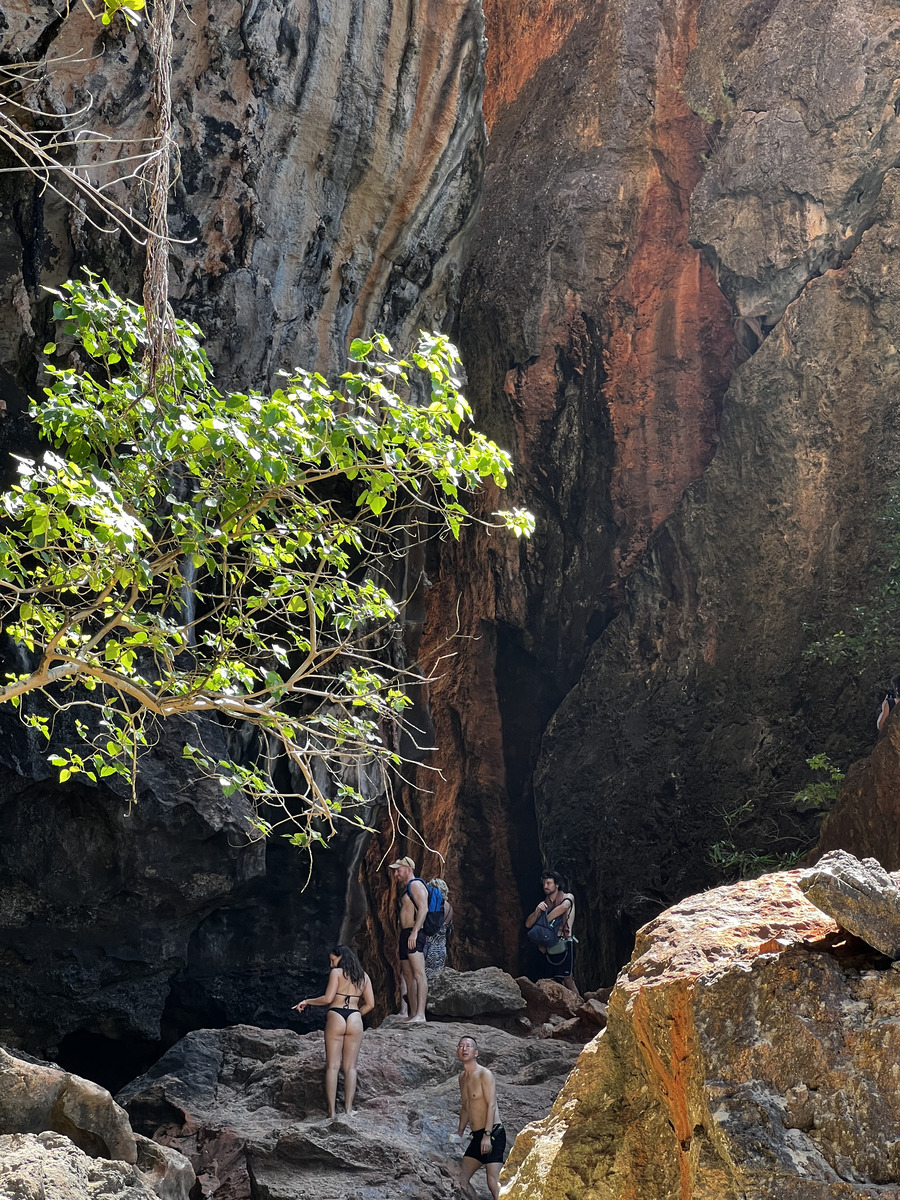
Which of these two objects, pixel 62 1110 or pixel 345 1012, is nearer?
pixel 62 1110

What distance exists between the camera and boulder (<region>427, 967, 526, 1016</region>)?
11.2m

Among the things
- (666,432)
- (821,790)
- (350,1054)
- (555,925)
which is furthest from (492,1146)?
(666,432)

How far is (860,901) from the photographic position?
2.74m

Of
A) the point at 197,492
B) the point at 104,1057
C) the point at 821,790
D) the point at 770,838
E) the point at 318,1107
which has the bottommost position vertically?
the point at 104,1057

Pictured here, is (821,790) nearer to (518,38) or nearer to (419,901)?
(419,901)

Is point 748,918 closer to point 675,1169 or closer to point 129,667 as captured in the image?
point 675,1169

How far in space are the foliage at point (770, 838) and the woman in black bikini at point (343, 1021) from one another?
527 cm

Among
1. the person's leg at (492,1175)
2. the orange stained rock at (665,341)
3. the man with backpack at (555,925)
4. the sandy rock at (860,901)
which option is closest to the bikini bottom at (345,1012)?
the person's leg at (492,1175)

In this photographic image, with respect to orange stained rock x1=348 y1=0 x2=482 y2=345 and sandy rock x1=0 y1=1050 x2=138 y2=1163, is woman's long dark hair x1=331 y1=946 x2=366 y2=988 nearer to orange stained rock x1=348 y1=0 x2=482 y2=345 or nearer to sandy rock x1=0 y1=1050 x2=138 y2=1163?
sandy rock x1=0 y1=1050 x2=138 y2=1163

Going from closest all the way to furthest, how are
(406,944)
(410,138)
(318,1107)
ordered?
(318,1107)
(406,944)
(410,138)

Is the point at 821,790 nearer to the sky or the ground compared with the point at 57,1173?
nearer to the sky

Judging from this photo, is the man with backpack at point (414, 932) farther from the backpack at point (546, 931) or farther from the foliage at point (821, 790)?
the foliage at point (821, 790)

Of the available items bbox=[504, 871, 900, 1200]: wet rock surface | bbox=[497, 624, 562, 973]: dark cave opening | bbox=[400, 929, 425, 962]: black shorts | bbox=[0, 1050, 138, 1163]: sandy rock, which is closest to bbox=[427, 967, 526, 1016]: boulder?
bbox=[400, 929, 425, 962]: black shorts

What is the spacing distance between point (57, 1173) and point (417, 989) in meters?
5.92
